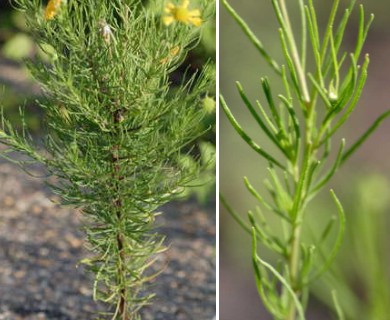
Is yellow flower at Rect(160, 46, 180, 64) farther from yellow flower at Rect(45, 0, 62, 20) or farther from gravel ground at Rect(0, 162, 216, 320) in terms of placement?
gravel ground at Rect(0, 162, 216, 320)

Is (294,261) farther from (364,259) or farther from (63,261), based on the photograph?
(63,261)

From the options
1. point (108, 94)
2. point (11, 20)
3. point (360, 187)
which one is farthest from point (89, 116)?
point (11, 20)

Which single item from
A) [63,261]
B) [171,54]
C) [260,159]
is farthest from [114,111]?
[63,261]

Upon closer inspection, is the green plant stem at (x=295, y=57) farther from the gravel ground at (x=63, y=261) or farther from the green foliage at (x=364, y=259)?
the gravel ground at (x=63, y=261)

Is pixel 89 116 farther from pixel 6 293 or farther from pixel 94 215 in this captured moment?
pixel 6 293

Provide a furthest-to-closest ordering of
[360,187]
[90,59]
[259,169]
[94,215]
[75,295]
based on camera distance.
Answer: [75,295] → [259,169] → [360,187] → [94,215] → [90,59]

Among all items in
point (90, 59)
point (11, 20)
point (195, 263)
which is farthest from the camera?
point (11, 20)
